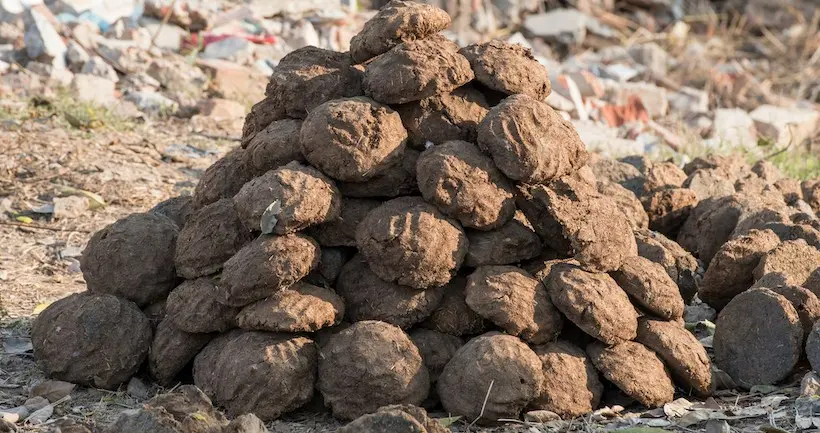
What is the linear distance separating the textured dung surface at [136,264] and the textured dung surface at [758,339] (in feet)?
7.20

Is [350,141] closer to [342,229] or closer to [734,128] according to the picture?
[342,229]

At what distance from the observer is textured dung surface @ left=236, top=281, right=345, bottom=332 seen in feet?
12.4

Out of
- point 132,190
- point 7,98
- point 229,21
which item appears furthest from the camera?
point 229,21

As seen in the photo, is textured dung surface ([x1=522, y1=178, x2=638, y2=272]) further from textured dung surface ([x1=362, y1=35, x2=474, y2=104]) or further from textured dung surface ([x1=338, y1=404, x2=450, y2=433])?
textured dung surface ([x1=338, y1=404, x2=450, y2=433])

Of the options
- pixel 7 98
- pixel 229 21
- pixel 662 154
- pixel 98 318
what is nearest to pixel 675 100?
pixel 662 154

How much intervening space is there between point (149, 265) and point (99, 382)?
0.50m

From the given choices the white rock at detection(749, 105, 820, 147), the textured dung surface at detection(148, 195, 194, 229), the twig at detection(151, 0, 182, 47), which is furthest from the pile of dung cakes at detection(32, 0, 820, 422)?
the white rock at detection(749, 105, 820, 147)

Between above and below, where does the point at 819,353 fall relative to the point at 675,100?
above

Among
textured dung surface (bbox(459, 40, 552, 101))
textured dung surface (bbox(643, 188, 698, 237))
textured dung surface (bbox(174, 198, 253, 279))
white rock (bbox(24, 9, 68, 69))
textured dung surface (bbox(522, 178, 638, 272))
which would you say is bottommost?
white rock (bbox(24, 9, 68, 69))

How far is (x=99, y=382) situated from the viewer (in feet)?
13.3

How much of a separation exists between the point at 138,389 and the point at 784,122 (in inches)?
291

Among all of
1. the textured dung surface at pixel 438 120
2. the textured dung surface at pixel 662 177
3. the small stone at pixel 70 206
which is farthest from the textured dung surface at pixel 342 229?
the small stone at pixel 70 206

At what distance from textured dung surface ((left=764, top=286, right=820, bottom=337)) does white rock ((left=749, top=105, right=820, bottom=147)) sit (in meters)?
5.22

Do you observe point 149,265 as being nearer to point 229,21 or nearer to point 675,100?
point 229,21
